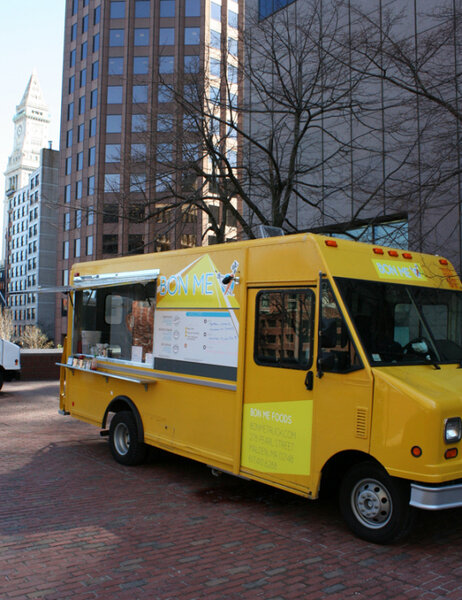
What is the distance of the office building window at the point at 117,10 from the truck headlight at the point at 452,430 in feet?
216

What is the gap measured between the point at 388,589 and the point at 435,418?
1.35 metres

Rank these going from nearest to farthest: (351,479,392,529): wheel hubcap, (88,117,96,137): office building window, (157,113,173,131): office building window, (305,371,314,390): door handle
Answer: (351,479,392,529): wheel hubcap < (305,371,314,390): door handle < (157,113,173,131): office building window < (88,117,96,137): office building window

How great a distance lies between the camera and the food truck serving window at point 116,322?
7.83 metres

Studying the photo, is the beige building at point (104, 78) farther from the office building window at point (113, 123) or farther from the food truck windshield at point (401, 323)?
the food truck windshield at point (401, 323)

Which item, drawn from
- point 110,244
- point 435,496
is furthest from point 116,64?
point 435,496

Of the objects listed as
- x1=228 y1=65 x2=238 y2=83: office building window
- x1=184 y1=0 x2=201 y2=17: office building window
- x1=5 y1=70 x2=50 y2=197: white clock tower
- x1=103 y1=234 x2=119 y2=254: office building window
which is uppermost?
x1=5 y1=70 x2=50 y2=197: white clock tower

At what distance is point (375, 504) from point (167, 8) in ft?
210

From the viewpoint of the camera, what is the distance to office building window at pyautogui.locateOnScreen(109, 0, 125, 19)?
60.8 meters

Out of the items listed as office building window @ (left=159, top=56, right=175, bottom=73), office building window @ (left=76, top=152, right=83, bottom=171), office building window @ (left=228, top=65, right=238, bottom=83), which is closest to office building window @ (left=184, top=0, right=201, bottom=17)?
office building window @ (left=159, top=56, right=175, bottom=73)

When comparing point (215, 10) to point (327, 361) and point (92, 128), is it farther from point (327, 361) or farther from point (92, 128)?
point (327, 361)

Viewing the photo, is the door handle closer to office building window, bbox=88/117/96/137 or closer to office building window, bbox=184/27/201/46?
office building window, bbox=184/27/201/46

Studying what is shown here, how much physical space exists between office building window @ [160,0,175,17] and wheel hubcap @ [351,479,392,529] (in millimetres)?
63065

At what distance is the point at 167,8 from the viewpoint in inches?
2336

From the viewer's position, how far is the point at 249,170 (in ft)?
43.5
